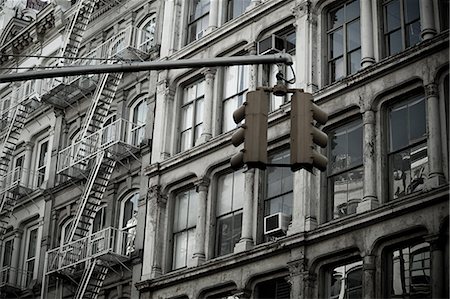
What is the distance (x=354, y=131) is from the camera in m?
23.9

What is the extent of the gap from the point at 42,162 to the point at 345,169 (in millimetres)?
16817

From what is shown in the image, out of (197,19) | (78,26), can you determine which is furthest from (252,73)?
(78,26)

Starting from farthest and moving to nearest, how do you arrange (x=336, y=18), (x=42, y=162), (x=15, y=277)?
(x=42, y=162) < (x=15, y=277) < (x=336, y=18)


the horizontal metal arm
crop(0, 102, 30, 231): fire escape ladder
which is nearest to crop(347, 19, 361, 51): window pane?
the horizontal metal arm

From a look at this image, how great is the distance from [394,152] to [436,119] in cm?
147

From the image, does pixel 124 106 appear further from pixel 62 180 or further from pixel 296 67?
pixel 296 67

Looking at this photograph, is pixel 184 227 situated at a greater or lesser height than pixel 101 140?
lesser

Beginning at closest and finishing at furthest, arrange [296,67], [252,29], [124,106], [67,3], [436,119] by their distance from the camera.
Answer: [436,119], [296,67], [252,29], [124,106], [67,3]

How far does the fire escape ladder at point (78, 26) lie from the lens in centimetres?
3547

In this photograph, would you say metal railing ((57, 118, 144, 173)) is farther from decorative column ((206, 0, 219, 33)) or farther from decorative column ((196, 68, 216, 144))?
decorative column ((206, 0, 219, 33))

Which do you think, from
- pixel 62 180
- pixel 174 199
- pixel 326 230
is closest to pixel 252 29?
pixel 174 199

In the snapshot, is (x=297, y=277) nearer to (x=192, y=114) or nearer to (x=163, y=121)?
(x=192, y=114)

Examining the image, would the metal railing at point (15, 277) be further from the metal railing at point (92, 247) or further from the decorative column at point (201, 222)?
the decorative column at point (201, 222)

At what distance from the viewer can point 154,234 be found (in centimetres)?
2873
